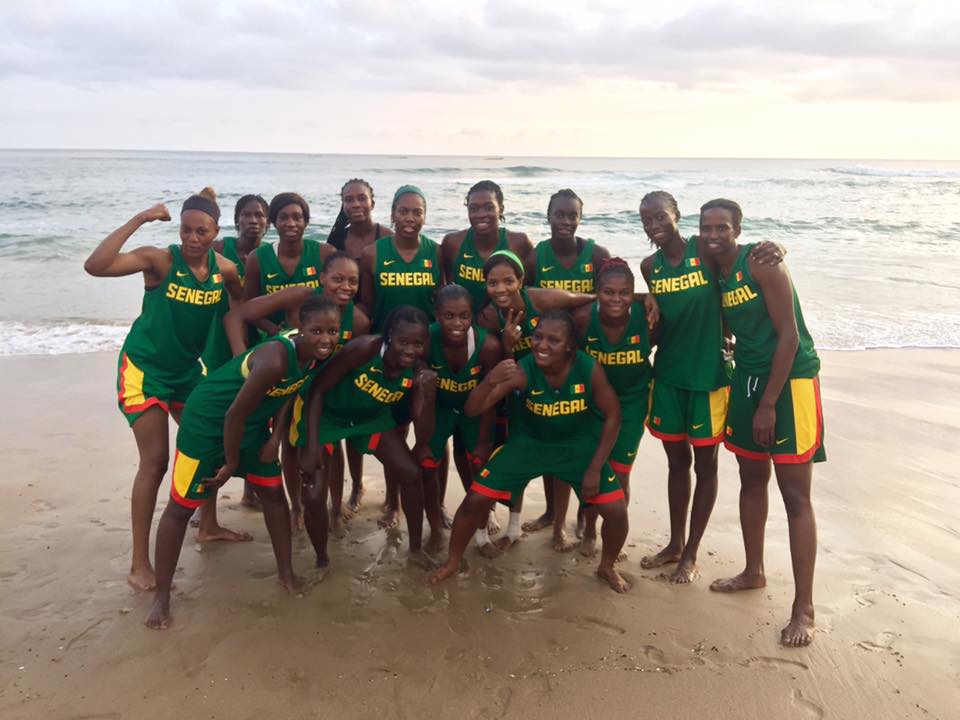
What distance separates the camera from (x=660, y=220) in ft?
13.0

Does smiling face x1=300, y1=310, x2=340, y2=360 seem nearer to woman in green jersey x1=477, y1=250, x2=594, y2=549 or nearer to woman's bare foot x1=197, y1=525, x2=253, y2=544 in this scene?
woman in green jersey x1=477, y1=250, x2=594, y2=549

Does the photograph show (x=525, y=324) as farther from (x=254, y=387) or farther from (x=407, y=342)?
(x=254, y=387)

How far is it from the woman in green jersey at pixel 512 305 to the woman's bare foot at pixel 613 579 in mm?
649

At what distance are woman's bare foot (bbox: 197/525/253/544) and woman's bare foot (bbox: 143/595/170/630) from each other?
84cm

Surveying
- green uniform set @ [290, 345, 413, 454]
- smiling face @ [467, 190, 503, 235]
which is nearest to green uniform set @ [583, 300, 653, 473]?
smiling face @ [467, 190, 503, 235]

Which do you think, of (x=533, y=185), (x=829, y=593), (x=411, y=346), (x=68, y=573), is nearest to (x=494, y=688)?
(x=411, y=346)

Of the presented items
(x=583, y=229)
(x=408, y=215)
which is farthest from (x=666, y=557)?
(x=583, y=229)

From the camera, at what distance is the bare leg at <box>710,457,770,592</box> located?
3.86 meters

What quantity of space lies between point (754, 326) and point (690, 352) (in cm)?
39

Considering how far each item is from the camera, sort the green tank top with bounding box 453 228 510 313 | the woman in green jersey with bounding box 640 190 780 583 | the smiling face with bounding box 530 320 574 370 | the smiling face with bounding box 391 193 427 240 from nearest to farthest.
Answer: the smiling face with bounding box 530 320 574 370 < the woman in green jersey with bounding box 640 190 780 583 < the smiling face with bounding box 391 193 427 240 < the green tank top with bounding box 453 228 510 313

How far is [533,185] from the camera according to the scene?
36.7 metres

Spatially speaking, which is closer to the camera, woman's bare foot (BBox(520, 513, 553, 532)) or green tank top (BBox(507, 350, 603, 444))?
green tank top (BBox(507, 350, 603, 444))

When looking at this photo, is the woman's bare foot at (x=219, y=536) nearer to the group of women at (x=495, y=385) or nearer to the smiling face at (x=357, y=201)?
the group of women at (x=495, y=385)

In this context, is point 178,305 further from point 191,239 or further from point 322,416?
point 322,416
